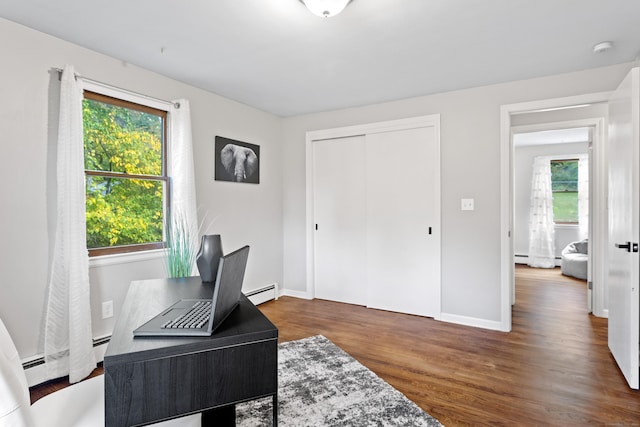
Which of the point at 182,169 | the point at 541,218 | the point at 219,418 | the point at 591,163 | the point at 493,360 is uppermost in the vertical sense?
the point at 591,163

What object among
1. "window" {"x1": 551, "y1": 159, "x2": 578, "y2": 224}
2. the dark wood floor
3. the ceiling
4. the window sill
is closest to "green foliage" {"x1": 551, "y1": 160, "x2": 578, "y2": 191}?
"window" {"x1": 551, "y1": 159, "x2": 578, "y2": 224}

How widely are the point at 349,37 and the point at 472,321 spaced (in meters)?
2.89

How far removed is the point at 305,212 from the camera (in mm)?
4512

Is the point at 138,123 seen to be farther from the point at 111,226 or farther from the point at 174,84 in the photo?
the point at 111,226

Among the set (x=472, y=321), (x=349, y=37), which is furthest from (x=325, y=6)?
(x=472, y=321)

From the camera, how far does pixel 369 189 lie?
4.08m

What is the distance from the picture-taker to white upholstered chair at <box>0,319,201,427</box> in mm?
816

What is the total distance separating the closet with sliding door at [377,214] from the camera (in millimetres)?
3748

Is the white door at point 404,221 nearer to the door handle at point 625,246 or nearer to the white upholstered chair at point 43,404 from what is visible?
the door handle at point 625,246

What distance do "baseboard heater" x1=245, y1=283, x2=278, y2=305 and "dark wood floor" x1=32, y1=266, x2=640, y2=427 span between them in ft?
0.40

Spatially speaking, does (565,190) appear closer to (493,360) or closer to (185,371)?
(493,360)

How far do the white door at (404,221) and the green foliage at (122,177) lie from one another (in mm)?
2284

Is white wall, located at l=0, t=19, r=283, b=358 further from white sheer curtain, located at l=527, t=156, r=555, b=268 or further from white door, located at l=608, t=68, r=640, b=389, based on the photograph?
white sheer curtain, located at l=527, t=156, r=555, b=268

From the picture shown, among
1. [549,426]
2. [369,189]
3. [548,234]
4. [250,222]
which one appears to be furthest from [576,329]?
[548,234]
